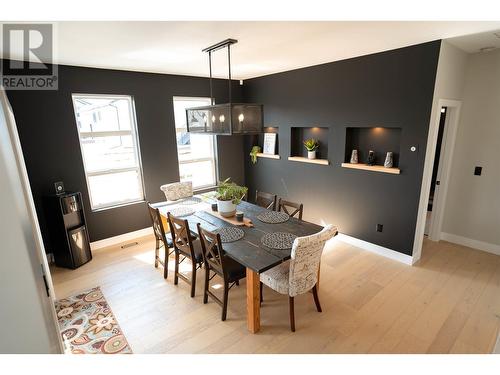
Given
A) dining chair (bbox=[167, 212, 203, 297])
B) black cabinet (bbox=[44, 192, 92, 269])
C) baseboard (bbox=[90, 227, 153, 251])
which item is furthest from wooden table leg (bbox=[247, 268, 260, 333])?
baseboard (bbox=[90, 227, 153, 251])

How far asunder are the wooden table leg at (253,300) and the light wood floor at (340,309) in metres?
0.08

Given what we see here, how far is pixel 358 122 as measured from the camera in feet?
12.1

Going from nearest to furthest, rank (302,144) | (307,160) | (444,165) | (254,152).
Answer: (444,165) < (307,160) < (302,144) < (254,152)

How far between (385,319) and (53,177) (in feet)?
14.6

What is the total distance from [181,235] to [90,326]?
1.21 meters

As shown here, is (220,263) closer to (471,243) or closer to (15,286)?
(15,286)

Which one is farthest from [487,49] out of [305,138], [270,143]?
[270,143]

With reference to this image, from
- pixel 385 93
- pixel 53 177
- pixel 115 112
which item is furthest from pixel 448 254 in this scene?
pixel 53 177

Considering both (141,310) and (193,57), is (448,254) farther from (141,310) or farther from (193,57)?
(193,57)

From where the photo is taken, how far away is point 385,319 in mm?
2516

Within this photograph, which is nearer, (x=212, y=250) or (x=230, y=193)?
(x=212, y=250)

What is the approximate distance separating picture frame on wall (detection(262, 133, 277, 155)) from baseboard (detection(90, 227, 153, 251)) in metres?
2.67

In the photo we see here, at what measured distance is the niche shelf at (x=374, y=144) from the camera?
11.5 feet

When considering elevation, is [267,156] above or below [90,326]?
above
